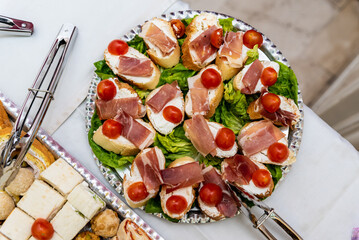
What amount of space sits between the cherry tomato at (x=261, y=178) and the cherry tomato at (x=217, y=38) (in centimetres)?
59

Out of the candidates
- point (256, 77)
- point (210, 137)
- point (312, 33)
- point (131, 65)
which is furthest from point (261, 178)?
point (312, 33)

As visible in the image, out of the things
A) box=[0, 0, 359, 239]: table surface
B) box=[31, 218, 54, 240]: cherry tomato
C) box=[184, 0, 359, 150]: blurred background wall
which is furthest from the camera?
box=[184, 0, 359, 150]: blurred background wall

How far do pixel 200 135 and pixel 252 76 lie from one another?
1.15 feet

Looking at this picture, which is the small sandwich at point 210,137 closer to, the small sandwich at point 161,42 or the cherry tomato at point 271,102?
the cherry tomato at point 271,102

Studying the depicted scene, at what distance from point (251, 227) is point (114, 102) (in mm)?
842

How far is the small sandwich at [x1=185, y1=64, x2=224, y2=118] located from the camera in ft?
5.32

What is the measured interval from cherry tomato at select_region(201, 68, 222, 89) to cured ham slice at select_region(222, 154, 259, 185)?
1.09 ft

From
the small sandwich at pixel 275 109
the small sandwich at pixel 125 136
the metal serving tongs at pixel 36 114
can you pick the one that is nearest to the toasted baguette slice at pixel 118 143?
the small sandwich at pixel 125 136

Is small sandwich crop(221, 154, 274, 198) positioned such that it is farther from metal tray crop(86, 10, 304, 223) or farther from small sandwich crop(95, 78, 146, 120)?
small sandwich crop(95, 78, 146, 120)

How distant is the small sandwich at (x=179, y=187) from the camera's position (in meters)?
1.53

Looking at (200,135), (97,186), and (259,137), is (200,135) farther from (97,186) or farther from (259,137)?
(97,186)

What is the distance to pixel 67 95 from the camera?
1.82 meters

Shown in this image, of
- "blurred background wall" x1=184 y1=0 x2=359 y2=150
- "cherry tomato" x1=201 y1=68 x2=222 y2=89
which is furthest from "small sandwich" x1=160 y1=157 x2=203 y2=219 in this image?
"blurred background wall" x1=184 y1=0 x2=359 y2=150

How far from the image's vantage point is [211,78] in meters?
1.61
